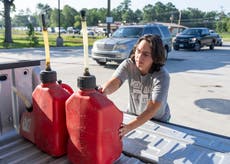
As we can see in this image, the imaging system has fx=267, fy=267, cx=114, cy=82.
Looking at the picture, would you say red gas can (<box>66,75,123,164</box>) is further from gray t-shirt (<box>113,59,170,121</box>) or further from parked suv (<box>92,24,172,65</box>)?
parked suv (<box>92,24,172,65</box>)

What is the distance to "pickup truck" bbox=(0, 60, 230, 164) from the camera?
4.25 feet

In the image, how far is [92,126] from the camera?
44.3 inches

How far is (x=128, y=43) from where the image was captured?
9781mm

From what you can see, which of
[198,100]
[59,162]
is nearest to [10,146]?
[59,162]

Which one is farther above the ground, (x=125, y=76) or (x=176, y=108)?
(x=125, y=76)

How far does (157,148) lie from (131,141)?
16 centimetres

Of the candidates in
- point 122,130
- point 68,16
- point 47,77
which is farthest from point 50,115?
point 68,16

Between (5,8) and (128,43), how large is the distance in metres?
17.2

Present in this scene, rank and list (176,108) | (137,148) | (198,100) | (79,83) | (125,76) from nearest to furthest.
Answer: (79,83) → (137,148) → (125,76) → (176,108) → (198,100)

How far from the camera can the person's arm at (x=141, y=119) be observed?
134 centimetres

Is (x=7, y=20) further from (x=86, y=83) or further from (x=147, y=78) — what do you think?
(x=86, y=83)

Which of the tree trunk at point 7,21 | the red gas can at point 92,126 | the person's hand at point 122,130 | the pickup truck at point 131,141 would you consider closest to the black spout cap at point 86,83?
the red gas can at point 92,126

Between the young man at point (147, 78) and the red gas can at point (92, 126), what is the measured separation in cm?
43

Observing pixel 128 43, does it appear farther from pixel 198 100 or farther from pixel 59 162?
pixel 59 162
